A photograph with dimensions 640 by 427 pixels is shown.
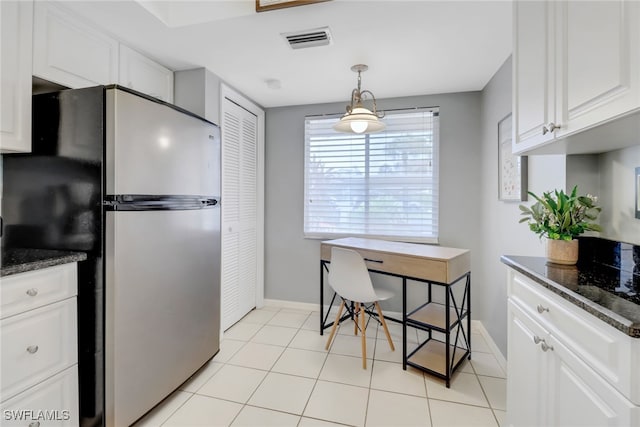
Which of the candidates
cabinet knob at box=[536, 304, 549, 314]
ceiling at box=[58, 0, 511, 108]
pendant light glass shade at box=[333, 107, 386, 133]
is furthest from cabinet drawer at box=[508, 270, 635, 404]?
ceiling at box=[58, 0, 511, 108]

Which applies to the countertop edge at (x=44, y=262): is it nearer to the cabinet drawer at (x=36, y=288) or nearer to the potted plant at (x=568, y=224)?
the cabinet drawer at (x=36, y=288)

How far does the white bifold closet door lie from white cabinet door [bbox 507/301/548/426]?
224 cm

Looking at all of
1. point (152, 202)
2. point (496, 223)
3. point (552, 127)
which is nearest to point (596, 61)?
point (552, 127)

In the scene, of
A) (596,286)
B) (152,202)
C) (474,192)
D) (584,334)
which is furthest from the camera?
(474,192)

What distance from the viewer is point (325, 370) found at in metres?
2.15

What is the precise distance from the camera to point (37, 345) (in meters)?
1.26

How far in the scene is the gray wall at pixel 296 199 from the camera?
2.90 meters

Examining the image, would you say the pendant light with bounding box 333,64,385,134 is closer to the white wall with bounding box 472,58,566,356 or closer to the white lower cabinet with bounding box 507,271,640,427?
the white wall with bounding box 472,58,566,356

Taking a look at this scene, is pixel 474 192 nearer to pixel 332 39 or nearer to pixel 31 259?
pixel 332 39

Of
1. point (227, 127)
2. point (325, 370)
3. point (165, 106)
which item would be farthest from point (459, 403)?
point (227, 127)

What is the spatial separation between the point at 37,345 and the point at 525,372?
2.09m

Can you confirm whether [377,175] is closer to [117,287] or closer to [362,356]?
[362,356]

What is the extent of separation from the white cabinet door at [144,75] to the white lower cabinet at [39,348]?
4.53 ft

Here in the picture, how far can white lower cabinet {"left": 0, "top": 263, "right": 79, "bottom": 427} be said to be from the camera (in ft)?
3.82
